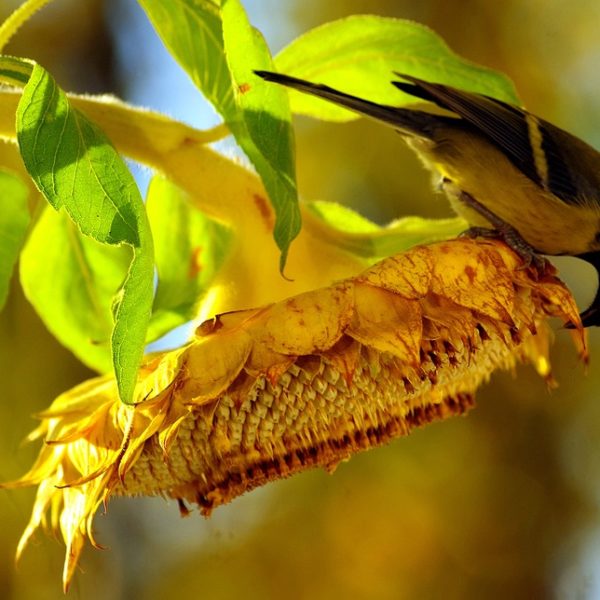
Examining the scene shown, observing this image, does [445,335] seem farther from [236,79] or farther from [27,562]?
[27,562]

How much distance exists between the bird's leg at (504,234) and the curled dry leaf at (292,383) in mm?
55

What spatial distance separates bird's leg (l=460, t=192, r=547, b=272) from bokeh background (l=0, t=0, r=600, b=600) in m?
0.68

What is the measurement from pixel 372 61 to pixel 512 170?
1.51 ft

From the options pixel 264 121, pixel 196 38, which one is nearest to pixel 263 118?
pixel 264 121

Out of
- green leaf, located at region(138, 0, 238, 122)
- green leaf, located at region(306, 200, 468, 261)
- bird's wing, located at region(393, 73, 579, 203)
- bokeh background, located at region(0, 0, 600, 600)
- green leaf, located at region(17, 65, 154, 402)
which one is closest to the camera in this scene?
green leaf, located at region(17, 65, 154, 402)

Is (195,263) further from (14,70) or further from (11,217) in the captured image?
(14,70)

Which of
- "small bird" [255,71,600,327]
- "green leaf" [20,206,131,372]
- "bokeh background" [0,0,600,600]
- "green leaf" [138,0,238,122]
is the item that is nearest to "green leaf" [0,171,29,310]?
"green leaf" [20,206,131,372]

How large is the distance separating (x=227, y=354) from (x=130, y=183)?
19 centimetres

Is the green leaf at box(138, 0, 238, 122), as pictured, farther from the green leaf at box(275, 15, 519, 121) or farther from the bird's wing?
the bird's wing

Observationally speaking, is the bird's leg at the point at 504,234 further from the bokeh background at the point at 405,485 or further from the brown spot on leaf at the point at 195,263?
the bokeh background at the point at 405,485

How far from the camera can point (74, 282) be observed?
1.40 m

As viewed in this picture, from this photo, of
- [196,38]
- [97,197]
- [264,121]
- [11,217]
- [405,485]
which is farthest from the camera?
[405,485]

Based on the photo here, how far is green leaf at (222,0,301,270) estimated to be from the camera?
40.0 inches

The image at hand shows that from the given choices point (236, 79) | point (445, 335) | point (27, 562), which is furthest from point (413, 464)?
point (236, 79)
